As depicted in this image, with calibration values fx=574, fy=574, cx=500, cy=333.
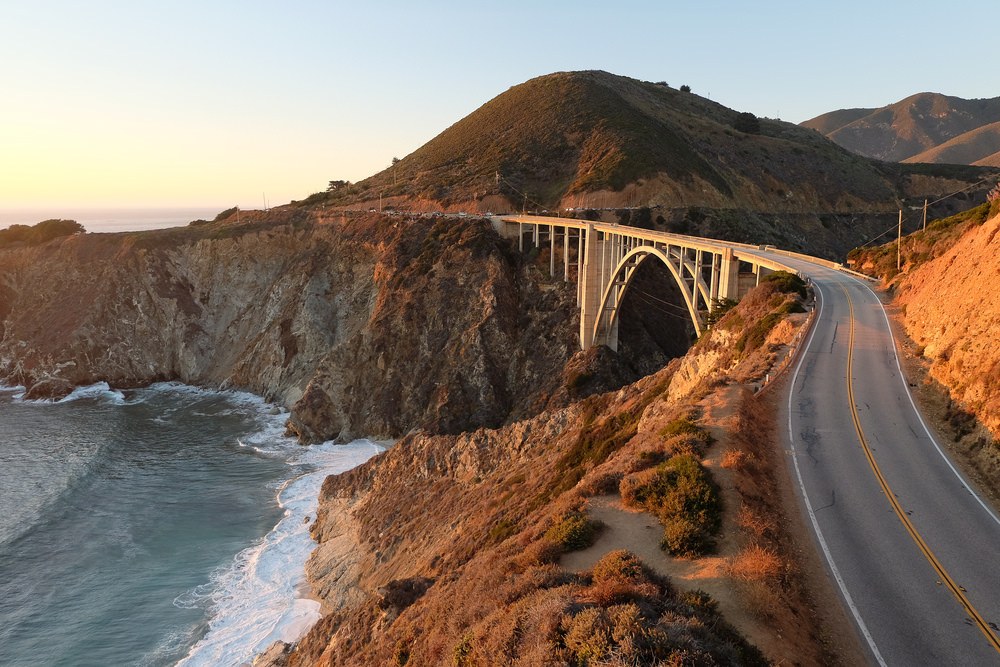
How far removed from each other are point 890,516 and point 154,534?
41.0 meters

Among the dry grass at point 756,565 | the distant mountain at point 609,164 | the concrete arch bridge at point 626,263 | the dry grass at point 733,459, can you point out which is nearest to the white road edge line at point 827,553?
the dry grass at point 756,565

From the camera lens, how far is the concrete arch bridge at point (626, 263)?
3391cm

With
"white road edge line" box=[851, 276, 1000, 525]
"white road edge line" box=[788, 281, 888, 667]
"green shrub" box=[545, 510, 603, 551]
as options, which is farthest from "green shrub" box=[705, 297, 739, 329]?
"green shrub" box=[545, 510, 603, 551]

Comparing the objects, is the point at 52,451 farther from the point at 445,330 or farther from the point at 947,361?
the point at 947,361

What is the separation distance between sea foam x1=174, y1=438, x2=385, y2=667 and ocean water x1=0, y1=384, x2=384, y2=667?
9 cm

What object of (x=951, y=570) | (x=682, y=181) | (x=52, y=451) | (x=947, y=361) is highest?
(x=682, y=181)

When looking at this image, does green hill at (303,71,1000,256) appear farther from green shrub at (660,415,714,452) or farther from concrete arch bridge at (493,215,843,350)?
green shrub at (660,415,714,452)

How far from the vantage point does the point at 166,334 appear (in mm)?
79062

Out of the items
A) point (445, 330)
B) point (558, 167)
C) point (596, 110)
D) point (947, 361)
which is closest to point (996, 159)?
point (596, 110)

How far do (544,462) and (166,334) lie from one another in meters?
69.1

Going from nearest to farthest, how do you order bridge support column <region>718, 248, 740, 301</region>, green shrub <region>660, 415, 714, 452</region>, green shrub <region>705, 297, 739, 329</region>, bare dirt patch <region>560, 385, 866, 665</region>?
bare dirt patch <region>560, 385, 866, 665</region>
green shrub <region>660, 415, 714, 452</region>
green shrub <region>705, 297, 739, 329</region>
bridge support column <region>718, 248, 740, 301</region>

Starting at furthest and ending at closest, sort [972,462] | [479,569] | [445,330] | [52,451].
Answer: [445,330] → [52,451] → [479,569] → [972,462]

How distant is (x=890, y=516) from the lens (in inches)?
513

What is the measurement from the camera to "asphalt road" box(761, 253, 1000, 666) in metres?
9.70
